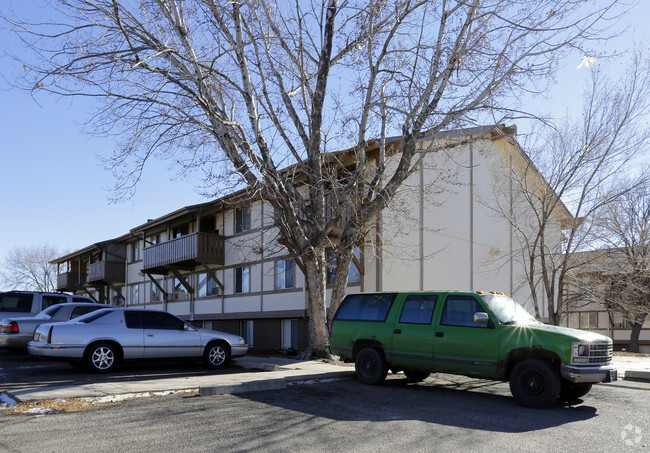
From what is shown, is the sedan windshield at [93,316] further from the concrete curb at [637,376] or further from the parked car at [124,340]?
the concrete curb at [637,376]

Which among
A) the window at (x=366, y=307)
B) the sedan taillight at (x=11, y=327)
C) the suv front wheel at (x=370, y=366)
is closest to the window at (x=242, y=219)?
the sedan taillight at (x=11, y=327)

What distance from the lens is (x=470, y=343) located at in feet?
33.0

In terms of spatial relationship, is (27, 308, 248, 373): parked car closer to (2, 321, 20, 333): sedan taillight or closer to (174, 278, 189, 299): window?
(2, 321, 20, 333): sedan taillight

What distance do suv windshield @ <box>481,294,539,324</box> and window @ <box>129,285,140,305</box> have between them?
30.0 m

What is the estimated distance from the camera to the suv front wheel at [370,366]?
11.3 metres

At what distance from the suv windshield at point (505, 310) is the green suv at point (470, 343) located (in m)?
0.02

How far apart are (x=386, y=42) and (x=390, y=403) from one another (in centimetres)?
899

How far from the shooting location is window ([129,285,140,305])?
37.0m

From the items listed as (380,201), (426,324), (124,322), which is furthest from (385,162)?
(124,322)

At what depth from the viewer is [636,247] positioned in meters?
25.1

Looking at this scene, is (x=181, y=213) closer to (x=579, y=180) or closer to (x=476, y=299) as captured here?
(x=579, y=180)

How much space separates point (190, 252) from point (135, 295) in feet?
40.6

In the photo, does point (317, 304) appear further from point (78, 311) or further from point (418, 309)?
point (78, 311)

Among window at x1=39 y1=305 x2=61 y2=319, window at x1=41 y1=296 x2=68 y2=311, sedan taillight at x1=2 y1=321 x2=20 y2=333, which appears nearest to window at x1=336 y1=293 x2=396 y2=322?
window at x1=39 y1=305 x2=61 y2=319
